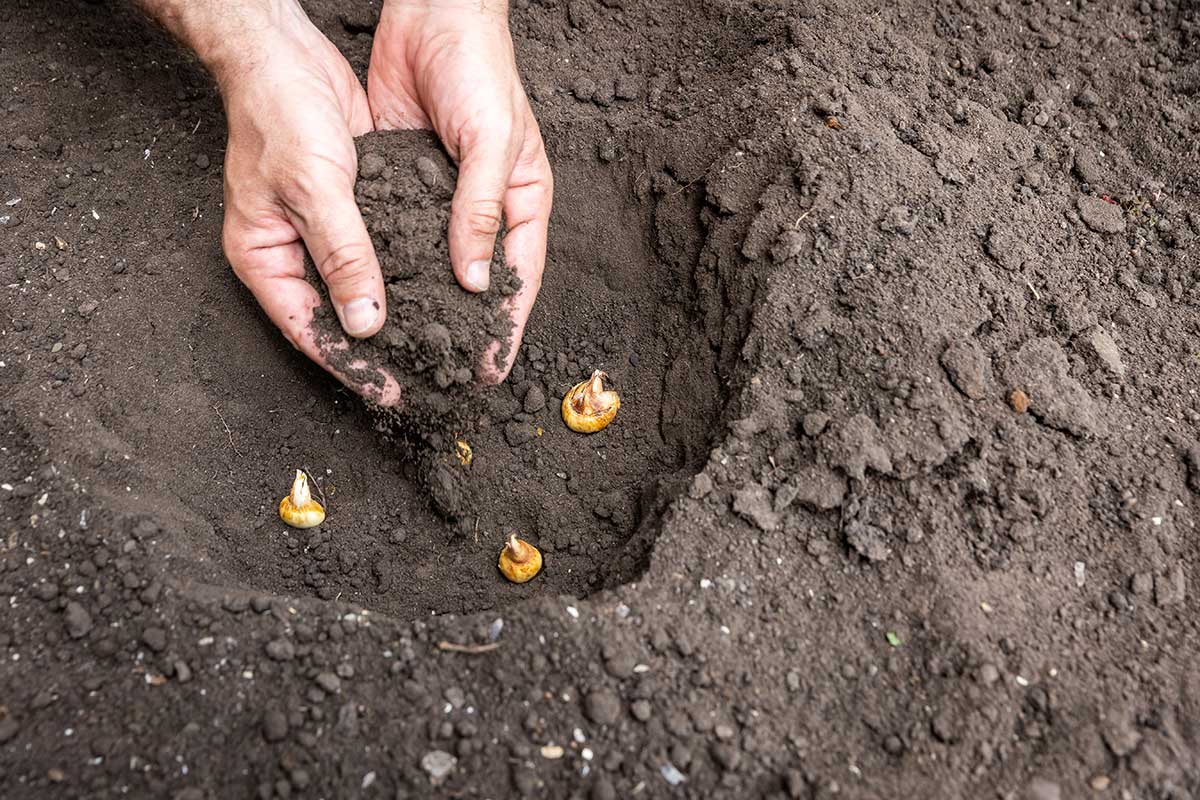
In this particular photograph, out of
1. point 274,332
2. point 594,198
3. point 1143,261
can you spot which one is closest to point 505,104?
point 594,198

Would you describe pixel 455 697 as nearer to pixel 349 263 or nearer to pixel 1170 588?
pixel 349 263

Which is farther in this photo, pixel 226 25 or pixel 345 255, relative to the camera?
pixel 226 25

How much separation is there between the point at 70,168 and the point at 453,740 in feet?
7.20

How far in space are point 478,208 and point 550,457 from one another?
2.39 ft

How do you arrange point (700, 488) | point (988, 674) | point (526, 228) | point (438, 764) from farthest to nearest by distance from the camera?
1. point (526, 228)
2. point (700, 488)
3. point (988, 674)
4. point (438, 764)

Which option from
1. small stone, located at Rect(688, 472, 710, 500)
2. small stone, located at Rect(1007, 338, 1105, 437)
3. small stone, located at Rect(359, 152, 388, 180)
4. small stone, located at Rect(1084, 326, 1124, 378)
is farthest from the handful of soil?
small stone, located at Rect(1084, 326, 1124, 378)

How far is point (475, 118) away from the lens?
2.23m

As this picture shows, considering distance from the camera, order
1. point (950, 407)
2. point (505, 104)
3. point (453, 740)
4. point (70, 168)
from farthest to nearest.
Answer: point (70, 168) < point (505, 104) < point (950, 407) < point (453, 740)

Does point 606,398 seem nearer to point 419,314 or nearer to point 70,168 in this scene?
point 419,314

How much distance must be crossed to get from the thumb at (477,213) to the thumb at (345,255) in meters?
0.21

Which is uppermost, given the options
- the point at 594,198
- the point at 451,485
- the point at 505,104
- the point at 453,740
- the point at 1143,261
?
the point at 505,104

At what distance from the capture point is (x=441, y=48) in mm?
2389

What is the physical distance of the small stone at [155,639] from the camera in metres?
1.75

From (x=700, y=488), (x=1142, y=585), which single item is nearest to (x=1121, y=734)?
(x=1142, y=585)
